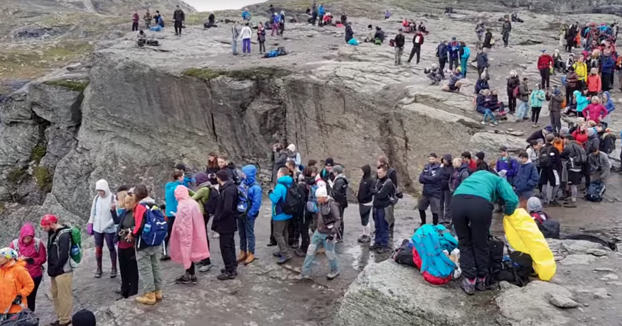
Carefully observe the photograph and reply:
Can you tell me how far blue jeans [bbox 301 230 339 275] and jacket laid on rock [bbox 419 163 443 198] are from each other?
3659mm

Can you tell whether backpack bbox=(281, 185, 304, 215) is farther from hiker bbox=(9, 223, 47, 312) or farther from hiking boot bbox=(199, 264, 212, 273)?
hiker bbox=(9, 223, 47, 312)

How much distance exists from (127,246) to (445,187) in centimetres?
794

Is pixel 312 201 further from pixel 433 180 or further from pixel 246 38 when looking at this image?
pixel 246 38

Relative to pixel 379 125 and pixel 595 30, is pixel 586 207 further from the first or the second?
pixel 595 30

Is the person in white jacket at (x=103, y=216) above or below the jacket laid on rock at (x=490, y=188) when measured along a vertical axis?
below

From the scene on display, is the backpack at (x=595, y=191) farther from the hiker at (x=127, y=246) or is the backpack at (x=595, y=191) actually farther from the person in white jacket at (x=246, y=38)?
the person in white jacket at (x=246, y=38)

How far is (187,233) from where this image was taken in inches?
417

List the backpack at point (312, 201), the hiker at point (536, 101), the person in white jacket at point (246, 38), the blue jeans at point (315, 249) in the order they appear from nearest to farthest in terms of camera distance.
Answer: the blue jeans at point (315, 249) < the backpack at point (312, 201) < the hiker at point (536, 101) < the person in white jacket at point (246, 38)

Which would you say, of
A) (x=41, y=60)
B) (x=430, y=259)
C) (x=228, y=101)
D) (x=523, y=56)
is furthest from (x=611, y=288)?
(x=41, y=60)

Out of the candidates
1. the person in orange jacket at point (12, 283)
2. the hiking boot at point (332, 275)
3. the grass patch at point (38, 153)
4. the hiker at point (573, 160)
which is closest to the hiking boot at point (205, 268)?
the hiking boot at point (332, 275)

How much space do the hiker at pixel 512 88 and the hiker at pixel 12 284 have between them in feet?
59.9

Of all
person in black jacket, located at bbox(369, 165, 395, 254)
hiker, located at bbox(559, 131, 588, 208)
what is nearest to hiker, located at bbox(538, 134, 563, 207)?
hiker, located at bbox(559, 131, 588, 208)

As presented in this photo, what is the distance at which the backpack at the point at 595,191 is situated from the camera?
15602mm

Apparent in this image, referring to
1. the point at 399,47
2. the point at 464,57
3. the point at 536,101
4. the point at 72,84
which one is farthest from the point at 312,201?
the point at 72,84
